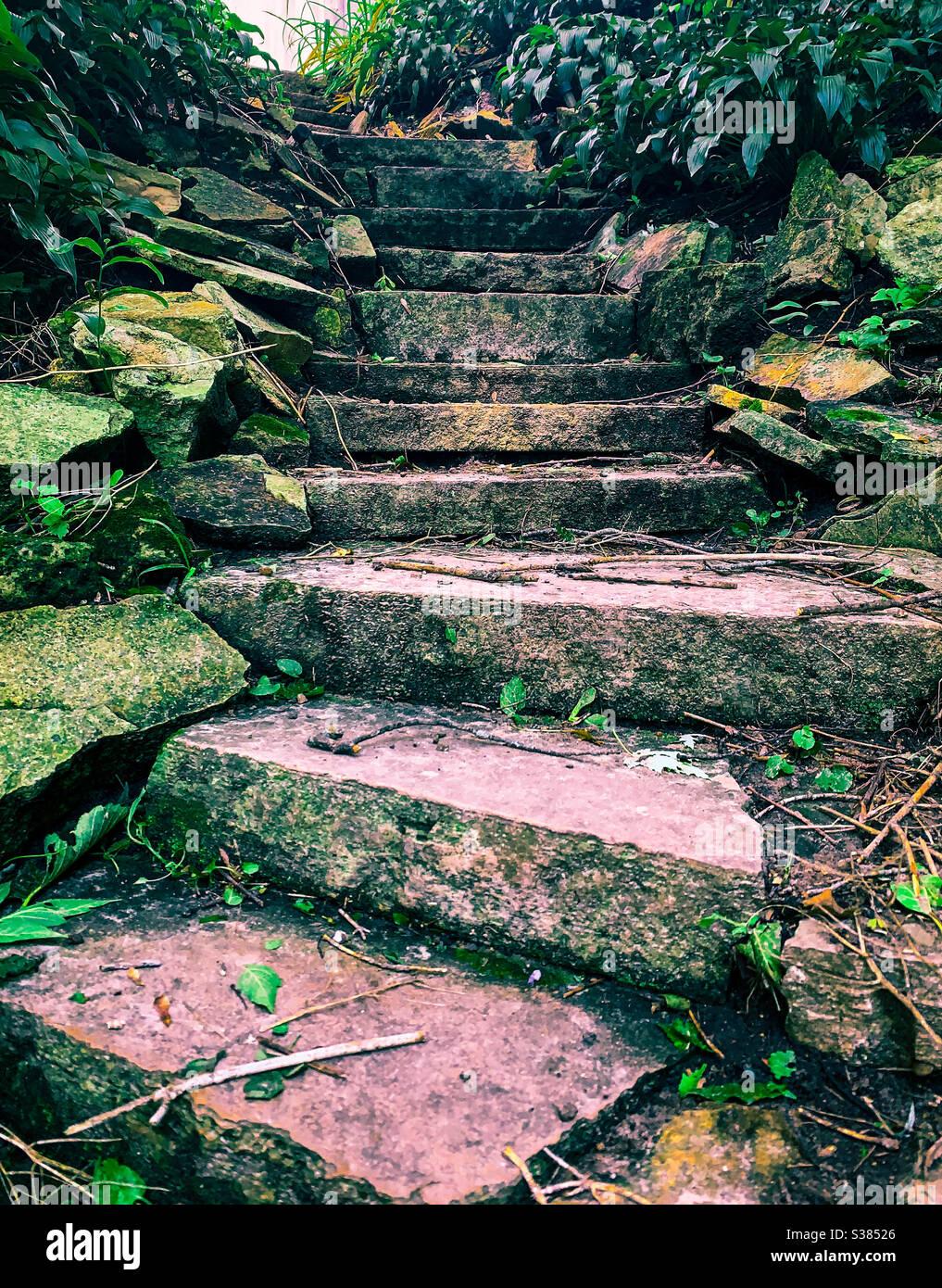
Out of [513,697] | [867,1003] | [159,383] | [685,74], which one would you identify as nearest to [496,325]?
[685,74]

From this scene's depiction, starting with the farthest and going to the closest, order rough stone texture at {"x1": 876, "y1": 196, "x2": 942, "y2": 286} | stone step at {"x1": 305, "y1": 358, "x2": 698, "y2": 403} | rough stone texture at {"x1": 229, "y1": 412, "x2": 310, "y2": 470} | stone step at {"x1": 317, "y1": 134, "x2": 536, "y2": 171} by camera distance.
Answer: stone step at {"x1": 317, "y1": 134, "x2": 536, "y2": 171}, stone step at {"x1": 305, "y1": 358, "x2": 698, "y2": 403}, rough stone texture at {"x1": 876, "y1": 196, "x2": 942, "y2": 286}, rough stone texture at {"x1": 229, "y1": 412, "x2": 310, "y2": 470}

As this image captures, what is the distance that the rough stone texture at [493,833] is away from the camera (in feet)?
4.45

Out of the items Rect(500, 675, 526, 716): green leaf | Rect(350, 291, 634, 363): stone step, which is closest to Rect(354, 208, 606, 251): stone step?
Rect(350, 291, 634, 363): stone step

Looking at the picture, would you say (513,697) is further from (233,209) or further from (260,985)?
(233,209)

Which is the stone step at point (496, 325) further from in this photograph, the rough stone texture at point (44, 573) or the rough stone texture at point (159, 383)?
the rough stone texture at point (44, 573)

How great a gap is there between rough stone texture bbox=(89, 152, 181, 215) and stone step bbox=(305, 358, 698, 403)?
996 millimetres

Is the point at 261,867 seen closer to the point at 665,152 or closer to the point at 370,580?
the point at 370,580

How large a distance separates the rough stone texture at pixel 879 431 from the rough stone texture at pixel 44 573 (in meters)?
2.52

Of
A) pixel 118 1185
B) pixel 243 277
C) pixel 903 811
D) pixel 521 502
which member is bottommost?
pixel 118 1185

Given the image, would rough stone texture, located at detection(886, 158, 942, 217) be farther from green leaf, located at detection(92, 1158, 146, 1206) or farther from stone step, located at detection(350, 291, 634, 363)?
green leaf, located at detection(92, 1158, 146, 1206)

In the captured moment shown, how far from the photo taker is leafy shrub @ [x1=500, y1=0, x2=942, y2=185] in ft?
10.2

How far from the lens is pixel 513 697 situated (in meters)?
1.94

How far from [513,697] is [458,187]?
4.27 m
